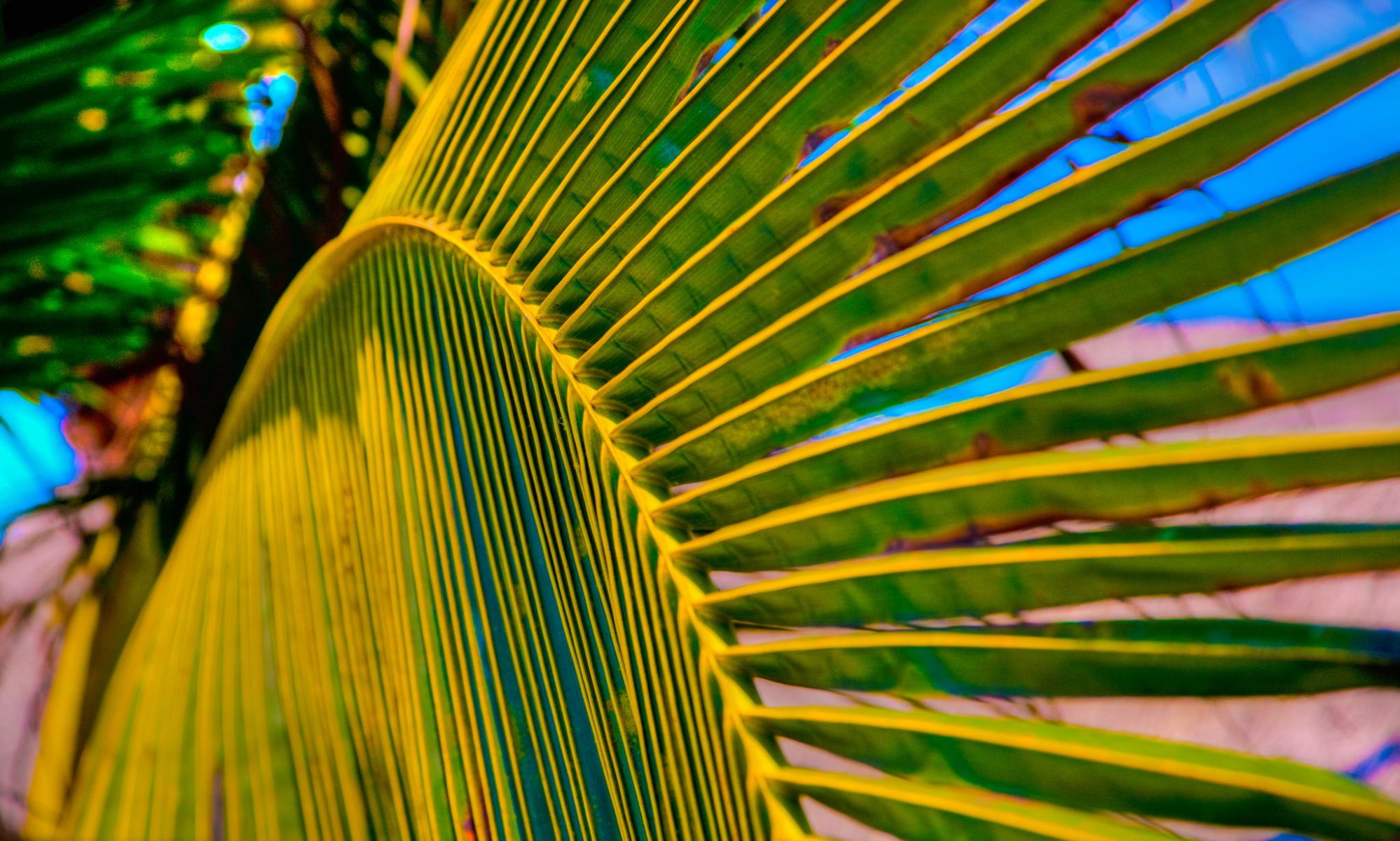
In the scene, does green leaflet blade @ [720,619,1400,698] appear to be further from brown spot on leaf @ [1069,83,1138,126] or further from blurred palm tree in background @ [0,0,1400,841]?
brown spot on leaf @ [1069,83,1138,126]

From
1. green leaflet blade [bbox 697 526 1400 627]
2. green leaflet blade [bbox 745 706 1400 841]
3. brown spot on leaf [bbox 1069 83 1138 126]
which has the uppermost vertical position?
brown spot on leaf [bbox 1069 83 1138 126]

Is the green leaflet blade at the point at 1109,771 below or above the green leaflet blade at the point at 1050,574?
below

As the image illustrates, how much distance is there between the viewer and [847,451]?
35cm

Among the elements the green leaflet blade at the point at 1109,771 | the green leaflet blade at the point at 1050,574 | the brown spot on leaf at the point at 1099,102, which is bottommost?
the green leaflet blade at the point at 1109,771

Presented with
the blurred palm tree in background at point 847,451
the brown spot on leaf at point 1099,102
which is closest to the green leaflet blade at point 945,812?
the blurred palm tree in background at point 847,451

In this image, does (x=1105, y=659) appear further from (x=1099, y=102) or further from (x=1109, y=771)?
(x=1099, y=102)

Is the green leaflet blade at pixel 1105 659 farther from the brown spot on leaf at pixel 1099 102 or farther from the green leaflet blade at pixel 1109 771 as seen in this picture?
the brown spot on leaf at pixel 1099 102

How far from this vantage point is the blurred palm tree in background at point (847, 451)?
0.26m

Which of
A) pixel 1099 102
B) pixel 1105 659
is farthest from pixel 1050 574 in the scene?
pixel 1099 102

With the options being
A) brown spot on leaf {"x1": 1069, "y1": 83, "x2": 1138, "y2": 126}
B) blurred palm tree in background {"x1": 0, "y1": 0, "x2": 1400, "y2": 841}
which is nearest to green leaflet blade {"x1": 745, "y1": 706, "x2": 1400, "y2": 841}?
blurred palm tree in background {"x1": 0, "y1": 0, "x2": 1400, "y2": 841}

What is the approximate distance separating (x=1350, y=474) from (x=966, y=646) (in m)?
0.13

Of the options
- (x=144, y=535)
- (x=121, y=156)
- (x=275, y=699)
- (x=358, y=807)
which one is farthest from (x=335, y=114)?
(x=358, y=807)

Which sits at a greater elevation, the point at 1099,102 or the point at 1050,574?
the point at 1099,102

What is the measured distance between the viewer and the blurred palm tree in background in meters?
0.26
